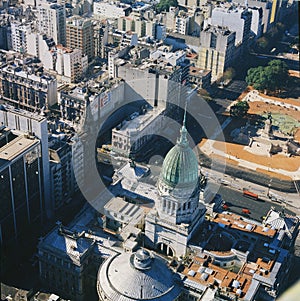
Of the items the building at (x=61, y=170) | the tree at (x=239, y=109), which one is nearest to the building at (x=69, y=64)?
the tree at (x=239, y=109)

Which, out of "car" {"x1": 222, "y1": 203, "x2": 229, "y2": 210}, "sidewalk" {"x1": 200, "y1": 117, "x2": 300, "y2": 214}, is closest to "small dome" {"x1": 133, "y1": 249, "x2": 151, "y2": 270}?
"car" {"x1": 222, "y1": 203, "x2": 229, "y2": 210}

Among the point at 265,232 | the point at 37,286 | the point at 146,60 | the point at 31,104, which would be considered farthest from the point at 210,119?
the point at 37,286

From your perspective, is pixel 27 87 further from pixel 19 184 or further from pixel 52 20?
pixel 19 184

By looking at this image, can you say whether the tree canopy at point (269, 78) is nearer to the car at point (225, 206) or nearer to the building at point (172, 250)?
the car at point (225, 206)

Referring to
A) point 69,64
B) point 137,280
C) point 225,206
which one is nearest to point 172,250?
point 137,280

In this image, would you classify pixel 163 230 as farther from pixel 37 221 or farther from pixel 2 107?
pixel 2 107

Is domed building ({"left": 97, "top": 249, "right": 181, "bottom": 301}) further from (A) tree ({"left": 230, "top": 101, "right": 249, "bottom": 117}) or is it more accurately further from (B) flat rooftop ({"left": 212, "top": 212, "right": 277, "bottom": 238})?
Result: (A) tree ({"left": 230, "top": 101, "right": 249, "bottom": 117})
